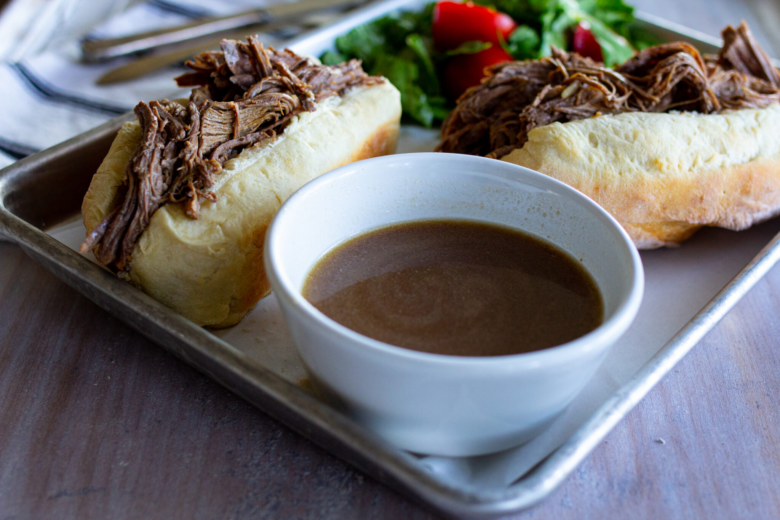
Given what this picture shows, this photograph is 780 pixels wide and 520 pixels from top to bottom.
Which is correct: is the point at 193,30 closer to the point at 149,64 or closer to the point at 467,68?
the point at 149,64

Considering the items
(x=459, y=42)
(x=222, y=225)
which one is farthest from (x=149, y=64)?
(x=222, y=225)

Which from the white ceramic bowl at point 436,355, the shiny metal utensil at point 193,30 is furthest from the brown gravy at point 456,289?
the shiny metal utensil at point 193,30

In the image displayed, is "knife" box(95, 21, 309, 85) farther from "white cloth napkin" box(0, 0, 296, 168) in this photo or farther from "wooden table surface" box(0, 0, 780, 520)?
"wooden table surface" box(0, 0, 780, 520)

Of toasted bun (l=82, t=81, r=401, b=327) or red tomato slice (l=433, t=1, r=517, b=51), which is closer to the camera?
toasted bun (l=82, t=81, r=401, b=327)

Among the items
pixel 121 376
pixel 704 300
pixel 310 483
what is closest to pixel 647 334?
pixel 704 300

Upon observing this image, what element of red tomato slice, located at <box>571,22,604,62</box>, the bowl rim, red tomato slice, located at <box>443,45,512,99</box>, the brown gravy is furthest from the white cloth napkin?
red tomato slice, located at <box>571,22,604,62</box>

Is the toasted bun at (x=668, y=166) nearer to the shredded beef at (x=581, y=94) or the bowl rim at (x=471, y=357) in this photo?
the shredded beef at (x=581, y=94)

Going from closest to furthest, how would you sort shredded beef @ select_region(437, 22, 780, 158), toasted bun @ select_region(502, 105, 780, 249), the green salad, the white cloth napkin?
toasted bun @ select_region(502, 105, 780, 249), shredded beef @ select_region(437, 22, 780, 158), the white cloth napkin, the green salad
